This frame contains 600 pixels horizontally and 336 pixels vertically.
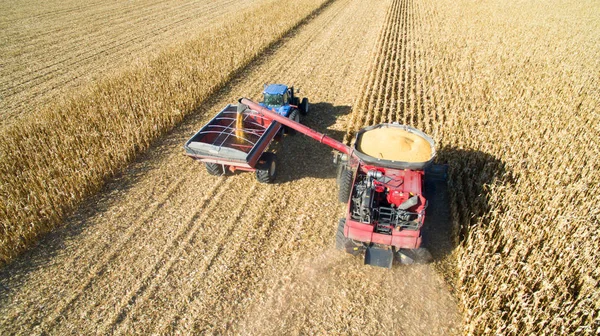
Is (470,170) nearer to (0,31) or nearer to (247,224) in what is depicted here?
(247,224)

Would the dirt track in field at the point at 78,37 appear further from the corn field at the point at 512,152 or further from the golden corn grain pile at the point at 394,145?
the golden corn grain pile at the point at 394,145

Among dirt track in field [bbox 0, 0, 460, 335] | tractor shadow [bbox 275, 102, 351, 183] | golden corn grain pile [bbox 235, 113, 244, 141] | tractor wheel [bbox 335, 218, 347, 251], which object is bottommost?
dirt track in field [bbox 0, 0, 460, 335]

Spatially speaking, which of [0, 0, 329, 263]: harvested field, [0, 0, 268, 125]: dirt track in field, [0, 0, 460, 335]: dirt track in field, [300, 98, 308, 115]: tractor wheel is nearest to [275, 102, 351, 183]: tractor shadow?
[0, 0, 460, 335]: dirt track in field

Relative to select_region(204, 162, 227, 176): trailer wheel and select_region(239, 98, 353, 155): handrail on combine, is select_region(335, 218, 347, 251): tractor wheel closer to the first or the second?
select_region(239, 98, 353, 155): handrail on combine

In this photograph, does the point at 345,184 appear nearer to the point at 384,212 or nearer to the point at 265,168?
the point at 384,212

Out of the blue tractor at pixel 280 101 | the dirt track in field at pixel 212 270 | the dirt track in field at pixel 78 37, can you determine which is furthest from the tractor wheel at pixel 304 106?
the dirt track in field at pixel 78 37

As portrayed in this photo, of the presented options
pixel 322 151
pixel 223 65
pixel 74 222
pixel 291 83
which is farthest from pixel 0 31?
pixel 322 151
